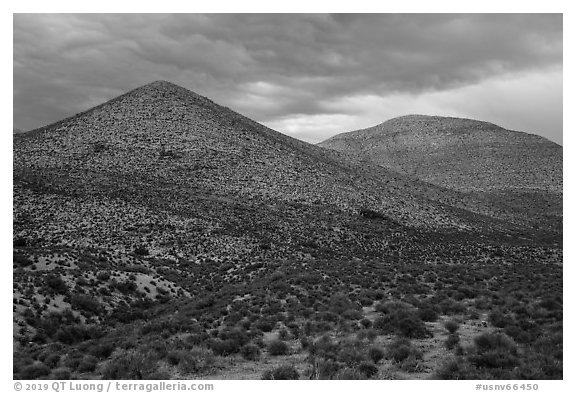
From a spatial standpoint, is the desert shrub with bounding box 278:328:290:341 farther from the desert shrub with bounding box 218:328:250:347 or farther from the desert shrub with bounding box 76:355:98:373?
the desert shrub with bounding box 76:355:98:373

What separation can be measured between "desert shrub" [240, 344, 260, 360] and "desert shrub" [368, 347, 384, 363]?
3927 millimetres

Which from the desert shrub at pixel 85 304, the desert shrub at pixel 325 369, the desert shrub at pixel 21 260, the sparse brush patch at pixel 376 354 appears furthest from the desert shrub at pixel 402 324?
the desert shrub at pixel 21 260

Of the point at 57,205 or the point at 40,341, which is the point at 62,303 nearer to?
the point at 40,341

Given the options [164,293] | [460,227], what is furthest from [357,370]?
[460,227]

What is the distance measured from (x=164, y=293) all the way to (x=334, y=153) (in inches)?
3102

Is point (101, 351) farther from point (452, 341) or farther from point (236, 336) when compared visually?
point (452, 341)

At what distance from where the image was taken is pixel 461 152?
138 meters

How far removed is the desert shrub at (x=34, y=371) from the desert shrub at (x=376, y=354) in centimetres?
1070

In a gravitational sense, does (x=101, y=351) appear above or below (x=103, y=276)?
below

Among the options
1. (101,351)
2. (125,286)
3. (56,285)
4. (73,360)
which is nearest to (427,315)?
(101,351)

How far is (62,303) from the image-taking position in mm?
22062

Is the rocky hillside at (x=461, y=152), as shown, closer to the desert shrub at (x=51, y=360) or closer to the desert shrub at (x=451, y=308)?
the desert shrub at (x=451, y=308)

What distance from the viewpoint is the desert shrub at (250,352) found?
48.8 feet

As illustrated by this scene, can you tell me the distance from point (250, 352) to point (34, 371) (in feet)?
23.3
